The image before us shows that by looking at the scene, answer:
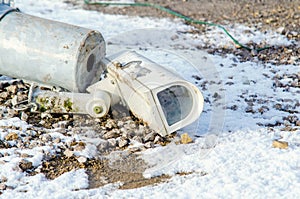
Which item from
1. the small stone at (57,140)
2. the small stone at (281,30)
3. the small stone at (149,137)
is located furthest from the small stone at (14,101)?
the small stone at (281,30)

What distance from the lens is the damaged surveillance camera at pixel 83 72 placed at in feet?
11.5

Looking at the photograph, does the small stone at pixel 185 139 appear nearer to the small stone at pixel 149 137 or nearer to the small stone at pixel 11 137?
the small stone at pixel 149 137

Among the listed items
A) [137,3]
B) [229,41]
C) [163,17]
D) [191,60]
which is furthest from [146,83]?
[137,3]

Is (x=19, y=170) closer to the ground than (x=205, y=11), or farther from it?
closer to the ground

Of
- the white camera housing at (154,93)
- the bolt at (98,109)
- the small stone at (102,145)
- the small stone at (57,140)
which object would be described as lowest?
the small stone at (57,140)

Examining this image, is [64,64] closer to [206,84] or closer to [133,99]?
[133,99]

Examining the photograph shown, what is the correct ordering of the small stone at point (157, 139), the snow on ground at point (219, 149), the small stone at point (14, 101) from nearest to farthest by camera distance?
the snow on ground at point (219, 149) < the small stone at point (157, 139) < the small stone at point (14, 101)

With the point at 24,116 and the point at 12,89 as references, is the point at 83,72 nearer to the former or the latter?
the point at 24,116

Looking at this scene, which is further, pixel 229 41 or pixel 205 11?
pixel 205 11

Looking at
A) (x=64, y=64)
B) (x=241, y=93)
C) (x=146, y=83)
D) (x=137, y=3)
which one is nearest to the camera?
(x=146, y=83)

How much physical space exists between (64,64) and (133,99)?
0.60 metres

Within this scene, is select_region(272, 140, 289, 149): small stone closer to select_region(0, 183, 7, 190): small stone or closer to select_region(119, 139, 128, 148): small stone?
select_region(119, 139, 128, 148): small stone

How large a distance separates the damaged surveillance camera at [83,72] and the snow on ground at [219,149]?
254mm

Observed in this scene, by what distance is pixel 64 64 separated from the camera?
3.75 metres
